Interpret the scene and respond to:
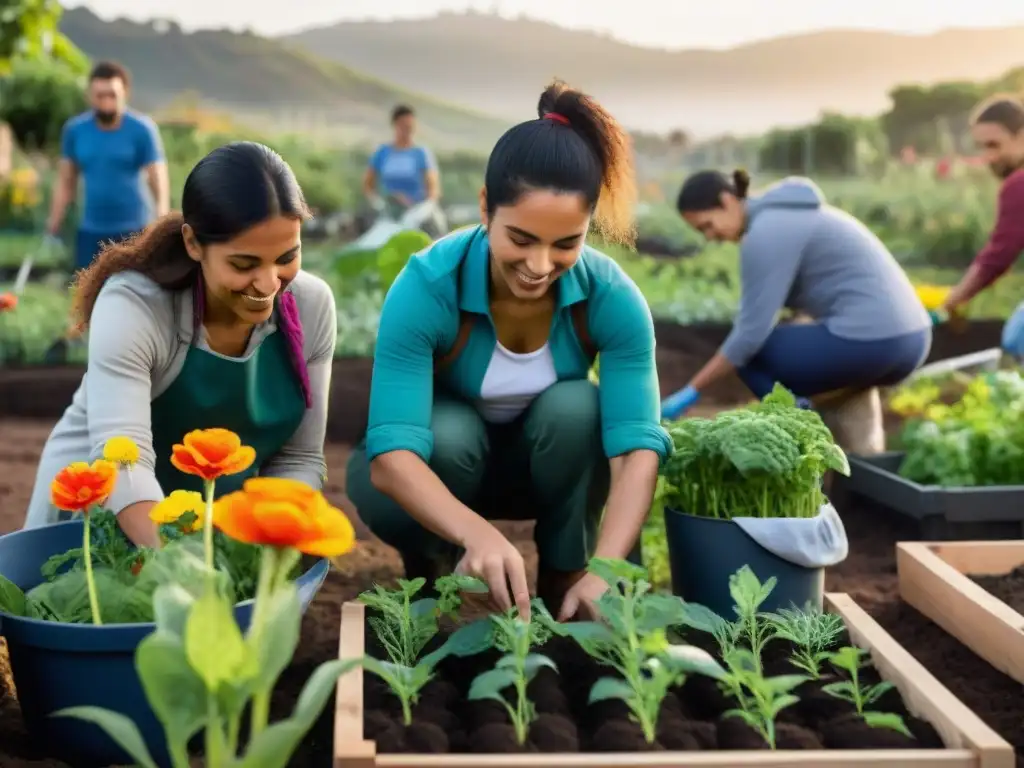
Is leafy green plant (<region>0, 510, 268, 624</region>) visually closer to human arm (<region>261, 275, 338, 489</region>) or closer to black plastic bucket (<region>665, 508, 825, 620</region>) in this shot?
human arm (<region>261, 275, 338, 489</region>)

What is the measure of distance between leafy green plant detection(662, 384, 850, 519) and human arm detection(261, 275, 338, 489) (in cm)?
72

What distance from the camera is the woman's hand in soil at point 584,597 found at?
206 centimetres

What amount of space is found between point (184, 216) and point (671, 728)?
1.26 metres

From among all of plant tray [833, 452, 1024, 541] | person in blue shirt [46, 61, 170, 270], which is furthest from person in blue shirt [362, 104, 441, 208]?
plant tray [833, 452, 1024, 541]

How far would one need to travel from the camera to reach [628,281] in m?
2.44

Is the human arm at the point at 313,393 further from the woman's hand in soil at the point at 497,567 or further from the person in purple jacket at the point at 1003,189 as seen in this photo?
the person in purple jacket at the point at 1003,189

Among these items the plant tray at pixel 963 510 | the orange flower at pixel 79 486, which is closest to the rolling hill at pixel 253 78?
the plant tray at pixel 963 510

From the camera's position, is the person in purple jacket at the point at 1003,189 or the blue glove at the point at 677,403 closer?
the blue glove at the point at 677,403

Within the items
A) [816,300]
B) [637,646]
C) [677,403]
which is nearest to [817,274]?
[816,300]

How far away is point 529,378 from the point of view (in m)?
2.52

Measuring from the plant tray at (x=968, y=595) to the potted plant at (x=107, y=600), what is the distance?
1297 millimetres

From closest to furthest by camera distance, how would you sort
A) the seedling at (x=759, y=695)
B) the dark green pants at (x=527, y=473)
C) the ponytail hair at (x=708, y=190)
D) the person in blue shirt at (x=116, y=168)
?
the seedling at (x=759, y=695) → the dark green pants at (x=527, y=473) → the ponytail hair at (x=708, y=190) → the person in blue shirt at (x=116, y=168)

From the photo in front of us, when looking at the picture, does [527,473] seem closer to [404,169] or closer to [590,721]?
[590,721]

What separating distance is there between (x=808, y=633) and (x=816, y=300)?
6.83 feet
